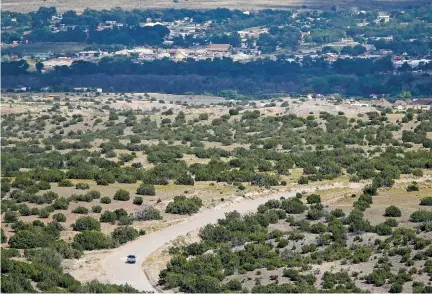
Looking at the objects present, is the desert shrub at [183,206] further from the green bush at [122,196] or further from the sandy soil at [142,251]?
the green bush at [122,196]

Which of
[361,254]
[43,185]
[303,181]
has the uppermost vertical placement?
[361,254]

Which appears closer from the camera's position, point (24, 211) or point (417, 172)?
point (24, 211)

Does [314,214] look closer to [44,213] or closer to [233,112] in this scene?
[44,213]

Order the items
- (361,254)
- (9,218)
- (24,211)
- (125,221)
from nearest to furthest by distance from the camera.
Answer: (361,254), (9,218), (125,221), (24,211)

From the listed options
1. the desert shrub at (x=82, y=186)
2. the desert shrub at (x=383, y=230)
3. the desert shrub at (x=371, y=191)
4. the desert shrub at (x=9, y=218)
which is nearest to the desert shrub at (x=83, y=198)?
the desert shrub at (x=82, y=186)

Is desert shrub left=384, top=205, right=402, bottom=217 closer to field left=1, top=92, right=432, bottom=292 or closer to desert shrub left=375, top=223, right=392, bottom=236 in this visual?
field left=1, top=92, right=432, bottom=292

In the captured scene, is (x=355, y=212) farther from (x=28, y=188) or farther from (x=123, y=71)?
(x=123, y=71)

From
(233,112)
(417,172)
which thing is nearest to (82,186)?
(417,172)
